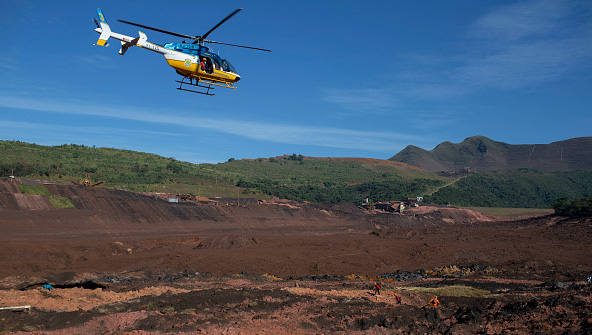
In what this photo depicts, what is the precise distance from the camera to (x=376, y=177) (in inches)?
5261

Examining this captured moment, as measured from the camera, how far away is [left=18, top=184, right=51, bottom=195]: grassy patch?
44625 mm

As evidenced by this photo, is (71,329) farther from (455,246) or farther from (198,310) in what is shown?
(455,246)

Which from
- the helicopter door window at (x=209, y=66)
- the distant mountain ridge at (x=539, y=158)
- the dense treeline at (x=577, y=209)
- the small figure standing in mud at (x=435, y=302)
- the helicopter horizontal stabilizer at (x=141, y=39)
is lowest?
the small figure standing in mud at (x=435, y=302)

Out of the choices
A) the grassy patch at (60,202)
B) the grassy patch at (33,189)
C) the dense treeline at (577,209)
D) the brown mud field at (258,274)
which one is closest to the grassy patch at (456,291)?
the brown mud field at (258,274)

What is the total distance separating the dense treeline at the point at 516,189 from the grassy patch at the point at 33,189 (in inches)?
2855

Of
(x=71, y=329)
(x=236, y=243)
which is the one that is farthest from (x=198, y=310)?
(x=236, y=243)

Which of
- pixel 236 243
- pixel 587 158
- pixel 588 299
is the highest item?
pixel 587 158

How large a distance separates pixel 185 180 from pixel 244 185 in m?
13.2

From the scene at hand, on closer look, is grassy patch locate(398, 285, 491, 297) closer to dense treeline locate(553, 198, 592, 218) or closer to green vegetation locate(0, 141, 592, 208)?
green vegetation locate(0, 141, 592, 208)

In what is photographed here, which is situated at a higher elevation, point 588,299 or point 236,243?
point 588,299

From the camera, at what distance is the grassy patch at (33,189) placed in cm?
4462

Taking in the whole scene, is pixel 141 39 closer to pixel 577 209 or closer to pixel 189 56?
pixel 189 56

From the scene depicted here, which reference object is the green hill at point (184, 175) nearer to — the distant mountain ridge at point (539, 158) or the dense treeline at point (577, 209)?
the dense treeline at point (577, 209)

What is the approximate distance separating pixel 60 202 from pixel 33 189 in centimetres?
376
